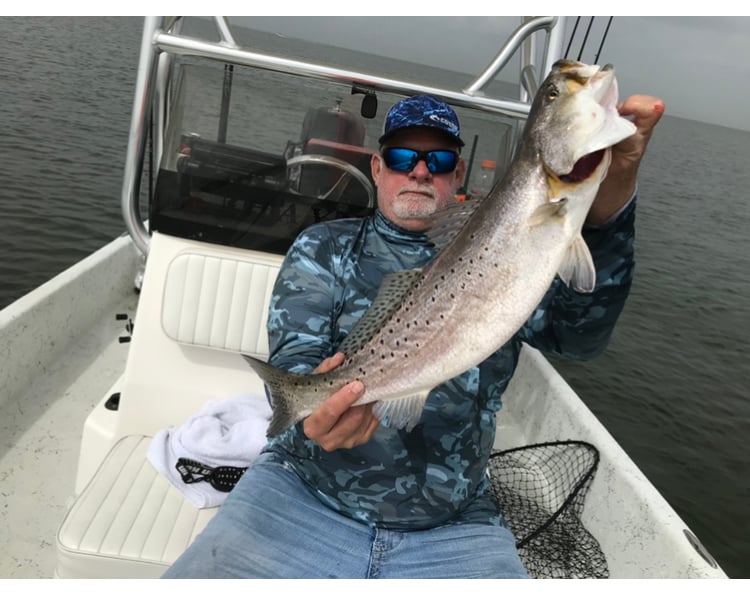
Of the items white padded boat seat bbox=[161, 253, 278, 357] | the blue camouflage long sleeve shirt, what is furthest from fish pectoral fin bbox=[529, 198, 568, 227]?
white padded boat seat bbox=[161, 253, 278, 357]

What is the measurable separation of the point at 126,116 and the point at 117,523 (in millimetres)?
21030

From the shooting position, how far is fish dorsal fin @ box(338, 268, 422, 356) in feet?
7.72

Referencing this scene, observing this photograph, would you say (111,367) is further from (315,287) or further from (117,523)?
(315,287)

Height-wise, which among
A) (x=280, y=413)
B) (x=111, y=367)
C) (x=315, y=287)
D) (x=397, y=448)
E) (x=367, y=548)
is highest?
(x=315, y=287)

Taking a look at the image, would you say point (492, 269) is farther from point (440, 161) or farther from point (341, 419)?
point (440, 161)

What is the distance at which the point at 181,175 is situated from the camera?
3971 millimetres

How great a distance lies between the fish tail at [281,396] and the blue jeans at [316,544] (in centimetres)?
58

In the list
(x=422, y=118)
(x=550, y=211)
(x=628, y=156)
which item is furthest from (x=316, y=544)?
(x=422, y=118)

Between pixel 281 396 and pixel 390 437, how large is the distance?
0.71 meters

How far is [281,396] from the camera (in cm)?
233

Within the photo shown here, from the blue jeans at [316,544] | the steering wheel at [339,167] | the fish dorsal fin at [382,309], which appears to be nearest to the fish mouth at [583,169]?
→ the fish dorsal fin at [382,309]

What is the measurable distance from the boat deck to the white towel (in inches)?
36.2

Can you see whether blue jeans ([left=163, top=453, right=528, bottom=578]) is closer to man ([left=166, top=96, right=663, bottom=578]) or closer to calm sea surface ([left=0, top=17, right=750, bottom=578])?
man ([left=166, top=96, right=663, bottom=578])
